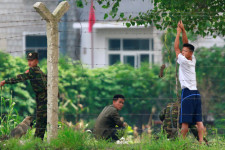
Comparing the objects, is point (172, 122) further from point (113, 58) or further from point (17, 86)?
point (113, 58)

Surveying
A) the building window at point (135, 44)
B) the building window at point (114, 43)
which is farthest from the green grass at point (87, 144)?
the building window at point (114, 43)

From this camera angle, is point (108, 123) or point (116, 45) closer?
point (108, 123)

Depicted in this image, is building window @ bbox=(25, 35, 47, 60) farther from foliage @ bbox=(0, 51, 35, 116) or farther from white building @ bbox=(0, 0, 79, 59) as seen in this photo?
foliage @ bbox=(0, 51, 35, 116)

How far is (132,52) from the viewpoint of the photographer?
18328mm

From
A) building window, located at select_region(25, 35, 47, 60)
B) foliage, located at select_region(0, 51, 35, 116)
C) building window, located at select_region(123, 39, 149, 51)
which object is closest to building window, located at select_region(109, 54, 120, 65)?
building window, located at select_region(123, 39, 149, 51)

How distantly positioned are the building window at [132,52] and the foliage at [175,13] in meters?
8.22

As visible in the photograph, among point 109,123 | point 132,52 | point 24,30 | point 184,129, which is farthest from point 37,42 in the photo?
point 184,129

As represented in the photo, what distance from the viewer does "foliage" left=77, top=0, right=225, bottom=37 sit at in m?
8.93

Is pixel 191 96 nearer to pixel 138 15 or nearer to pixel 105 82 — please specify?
pixel 138 15

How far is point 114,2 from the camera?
9211mm

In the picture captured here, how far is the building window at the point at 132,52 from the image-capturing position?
58.8 feet

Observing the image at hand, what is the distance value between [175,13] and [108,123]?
2465mm

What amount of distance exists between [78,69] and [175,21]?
255 inches

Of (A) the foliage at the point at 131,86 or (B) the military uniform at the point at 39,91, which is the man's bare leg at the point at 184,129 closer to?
(B) the military uniform at the point at 39,91
